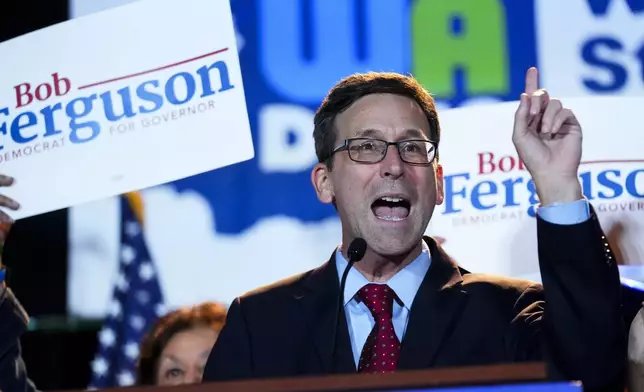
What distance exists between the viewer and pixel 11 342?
2172mm

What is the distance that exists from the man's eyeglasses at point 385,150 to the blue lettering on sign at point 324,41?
1005mm

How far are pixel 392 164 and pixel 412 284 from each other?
0.25m

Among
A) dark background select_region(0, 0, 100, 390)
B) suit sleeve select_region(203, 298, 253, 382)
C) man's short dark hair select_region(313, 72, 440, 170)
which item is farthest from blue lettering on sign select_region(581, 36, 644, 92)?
dark background select_region(0, 0, 100, 390)

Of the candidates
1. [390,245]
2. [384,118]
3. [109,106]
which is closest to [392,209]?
[390,245]

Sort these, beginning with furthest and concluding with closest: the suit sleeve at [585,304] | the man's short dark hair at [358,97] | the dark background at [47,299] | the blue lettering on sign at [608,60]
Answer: the dark background at [47,299] → the blue lettering on sign at [608,60] → the man's short dark hair at [358,97] → the suit sleeve at [585,304]

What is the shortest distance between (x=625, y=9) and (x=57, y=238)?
6.38ft

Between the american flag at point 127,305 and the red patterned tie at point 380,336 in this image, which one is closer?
the red patterned tie at point 380,336

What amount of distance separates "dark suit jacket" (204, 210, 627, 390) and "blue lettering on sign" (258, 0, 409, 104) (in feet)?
3.55

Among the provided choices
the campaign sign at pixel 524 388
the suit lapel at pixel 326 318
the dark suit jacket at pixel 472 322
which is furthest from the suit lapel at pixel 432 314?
the campaign sign at pixel 524 388

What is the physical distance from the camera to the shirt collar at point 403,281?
6.43ft

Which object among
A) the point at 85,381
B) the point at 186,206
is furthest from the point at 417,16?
the point at 85,381

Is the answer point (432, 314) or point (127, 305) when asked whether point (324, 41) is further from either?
point (432, 314)

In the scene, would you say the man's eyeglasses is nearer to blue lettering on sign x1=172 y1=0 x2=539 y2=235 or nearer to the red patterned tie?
the red patterned tie

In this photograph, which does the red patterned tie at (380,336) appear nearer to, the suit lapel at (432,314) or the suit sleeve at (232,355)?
the suit lapel at (432,314)
